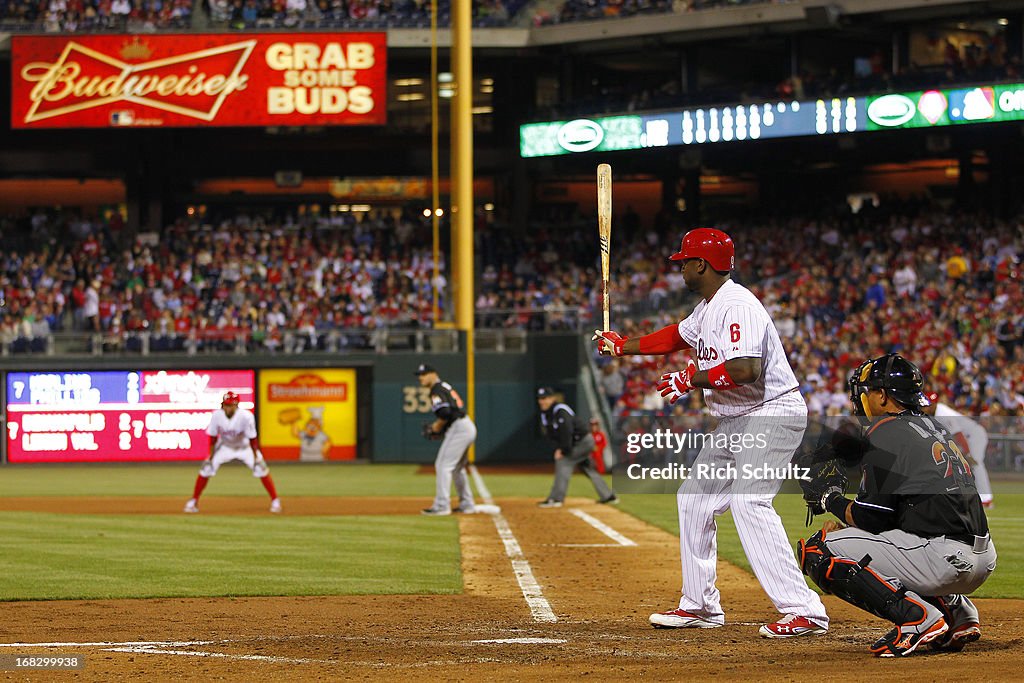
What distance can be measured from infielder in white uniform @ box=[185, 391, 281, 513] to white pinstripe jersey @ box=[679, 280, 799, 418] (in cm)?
1116

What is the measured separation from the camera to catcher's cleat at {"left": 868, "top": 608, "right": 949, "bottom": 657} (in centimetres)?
639

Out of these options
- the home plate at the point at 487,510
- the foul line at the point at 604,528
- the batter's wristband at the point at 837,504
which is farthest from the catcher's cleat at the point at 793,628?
the home plate at the point at 487,510

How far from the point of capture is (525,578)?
35.0 feet

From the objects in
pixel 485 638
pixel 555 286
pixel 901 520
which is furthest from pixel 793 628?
pixel 555 286

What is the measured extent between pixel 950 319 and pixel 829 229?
241 inches

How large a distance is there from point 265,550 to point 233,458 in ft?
15.1

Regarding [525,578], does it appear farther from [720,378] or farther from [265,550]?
[720,378]

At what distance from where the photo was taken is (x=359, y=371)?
3195 centimetres

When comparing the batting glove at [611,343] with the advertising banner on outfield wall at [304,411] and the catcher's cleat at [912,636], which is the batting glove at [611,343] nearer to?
the catcher's cleat at [912,636]

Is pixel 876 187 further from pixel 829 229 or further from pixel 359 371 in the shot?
pixel 359 371

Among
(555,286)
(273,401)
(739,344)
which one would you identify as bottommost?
(273,401)

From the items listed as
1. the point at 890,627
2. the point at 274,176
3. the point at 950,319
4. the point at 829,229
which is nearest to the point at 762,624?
the point at 890,627

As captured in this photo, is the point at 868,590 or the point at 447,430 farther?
the point at 447,430

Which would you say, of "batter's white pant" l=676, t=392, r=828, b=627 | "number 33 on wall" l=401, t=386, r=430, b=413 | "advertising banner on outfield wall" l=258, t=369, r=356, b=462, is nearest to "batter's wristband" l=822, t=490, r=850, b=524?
"batter's white pant" l=676, t=392, r=828, b=627
